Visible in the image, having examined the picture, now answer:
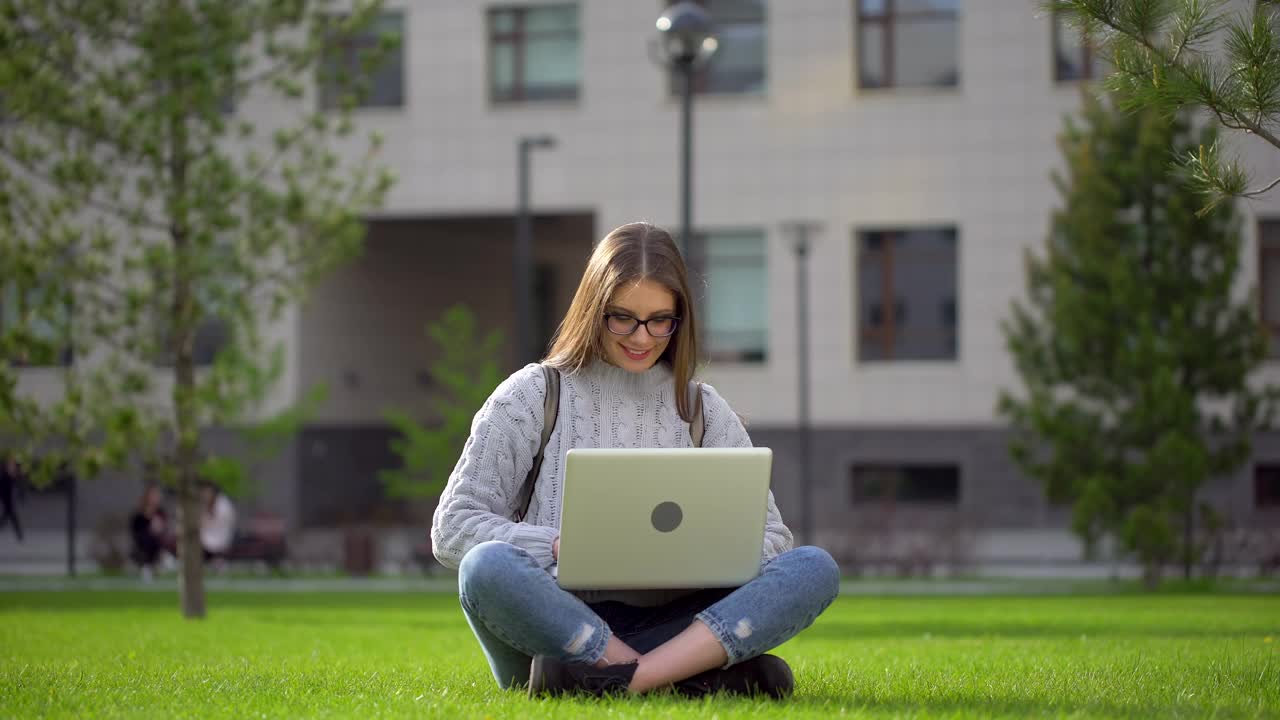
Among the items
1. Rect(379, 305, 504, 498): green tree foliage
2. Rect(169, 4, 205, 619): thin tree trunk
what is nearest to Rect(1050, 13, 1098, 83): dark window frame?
Rect(379, 305, 504, 498): green tree foliage

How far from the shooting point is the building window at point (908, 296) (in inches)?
1240

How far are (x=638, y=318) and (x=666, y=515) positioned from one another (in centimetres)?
79

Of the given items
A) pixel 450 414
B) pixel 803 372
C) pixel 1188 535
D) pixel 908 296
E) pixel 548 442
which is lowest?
pixel 1188 535

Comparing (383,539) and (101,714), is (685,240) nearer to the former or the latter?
(101,714)

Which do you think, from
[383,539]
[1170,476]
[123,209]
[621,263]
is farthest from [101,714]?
[383,539]

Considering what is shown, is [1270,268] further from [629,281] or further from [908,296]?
[629,281]

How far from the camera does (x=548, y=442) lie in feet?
19.3

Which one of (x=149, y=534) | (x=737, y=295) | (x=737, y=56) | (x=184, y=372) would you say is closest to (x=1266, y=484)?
(x=737, y=295)

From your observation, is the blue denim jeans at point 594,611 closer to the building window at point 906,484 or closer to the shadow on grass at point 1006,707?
the shadow on grass at point 1006,707

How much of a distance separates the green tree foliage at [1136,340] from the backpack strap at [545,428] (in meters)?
16.1

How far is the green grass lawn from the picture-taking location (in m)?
5.34

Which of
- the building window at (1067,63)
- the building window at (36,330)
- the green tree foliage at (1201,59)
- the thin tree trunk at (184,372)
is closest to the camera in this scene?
the green tree foliage at (1201,59)

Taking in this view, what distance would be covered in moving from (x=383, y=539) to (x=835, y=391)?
346 inches

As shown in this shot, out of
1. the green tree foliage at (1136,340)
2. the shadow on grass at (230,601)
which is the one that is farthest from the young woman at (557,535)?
the green tree foliage at (1136,340)
